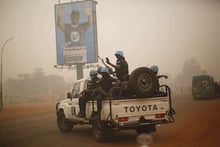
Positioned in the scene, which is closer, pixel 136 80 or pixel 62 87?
pixel 136 80

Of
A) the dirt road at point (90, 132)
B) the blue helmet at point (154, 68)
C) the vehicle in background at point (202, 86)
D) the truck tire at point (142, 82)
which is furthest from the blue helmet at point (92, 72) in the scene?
the vehicle in background at point (202, 86)

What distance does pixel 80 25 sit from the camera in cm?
556

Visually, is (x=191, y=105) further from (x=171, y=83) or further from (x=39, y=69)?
(x=39, y=69)

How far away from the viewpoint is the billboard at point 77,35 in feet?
18.2

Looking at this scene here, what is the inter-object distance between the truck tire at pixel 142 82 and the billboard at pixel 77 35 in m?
0.77

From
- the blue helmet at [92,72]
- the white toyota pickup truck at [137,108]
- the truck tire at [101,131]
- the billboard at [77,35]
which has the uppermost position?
the billboard at [77,35]

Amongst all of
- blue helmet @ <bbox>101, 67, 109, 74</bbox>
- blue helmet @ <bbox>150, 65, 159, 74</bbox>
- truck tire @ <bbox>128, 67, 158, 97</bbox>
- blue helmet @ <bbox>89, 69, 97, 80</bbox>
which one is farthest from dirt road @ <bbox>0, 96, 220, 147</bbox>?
blue helmet @ <bbox>101, 67, 109, 74</bbox>

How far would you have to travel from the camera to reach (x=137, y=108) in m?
5.52

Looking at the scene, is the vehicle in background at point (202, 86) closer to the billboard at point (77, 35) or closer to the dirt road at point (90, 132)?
the dirt road at point (90, 132)

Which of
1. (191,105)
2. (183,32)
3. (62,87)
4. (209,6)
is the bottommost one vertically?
(191,105)

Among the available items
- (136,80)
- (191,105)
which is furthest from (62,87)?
(191,105)

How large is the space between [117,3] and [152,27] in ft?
2.56

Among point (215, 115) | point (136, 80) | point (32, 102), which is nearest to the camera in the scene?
point (136, 80)

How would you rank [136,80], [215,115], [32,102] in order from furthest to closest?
[215,115]
[32,102]
[136,80]
